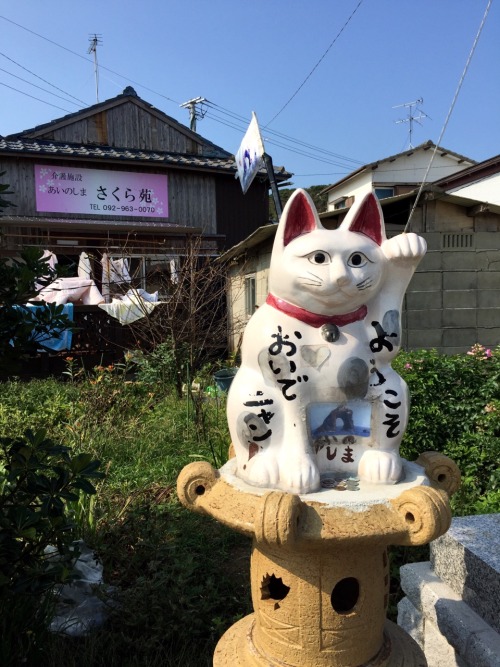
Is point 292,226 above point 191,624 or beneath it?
above

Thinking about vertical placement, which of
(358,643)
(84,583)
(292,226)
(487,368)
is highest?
(292,226)

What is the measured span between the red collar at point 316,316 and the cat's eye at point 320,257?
0.62 ft

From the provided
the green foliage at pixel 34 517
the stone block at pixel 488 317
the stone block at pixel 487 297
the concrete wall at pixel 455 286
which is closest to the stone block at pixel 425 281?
the concrete wall at pixel 455 286

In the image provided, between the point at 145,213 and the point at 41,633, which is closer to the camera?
the point at 41,633

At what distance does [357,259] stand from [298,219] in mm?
270

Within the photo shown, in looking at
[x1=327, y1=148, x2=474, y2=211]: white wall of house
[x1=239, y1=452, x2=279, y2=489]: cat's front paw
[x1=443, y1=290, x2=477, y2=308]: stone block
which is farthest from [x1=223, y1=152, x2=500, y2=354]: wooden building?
[x1=327, y1=148, x2=474, y2=211]: white wall of house

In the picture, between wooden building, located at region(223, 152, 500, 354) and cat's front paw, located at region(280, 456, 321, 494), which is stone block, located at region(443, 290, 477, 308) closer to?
wooden building, located at region(223, 152, 500, 354)

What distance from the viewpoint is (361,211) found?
76.4 inches

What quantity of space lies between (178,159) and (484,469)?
11237 mm

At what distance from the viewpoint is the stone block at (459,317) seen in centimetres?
751

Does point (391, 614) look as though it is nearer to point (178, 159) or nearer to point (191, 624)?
point (191, 624)

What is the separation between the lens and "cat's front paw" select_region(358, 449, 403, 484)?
1859 millimetres

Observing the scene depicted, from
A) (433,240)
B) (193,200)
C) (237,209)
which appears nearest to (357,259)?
(433,240)

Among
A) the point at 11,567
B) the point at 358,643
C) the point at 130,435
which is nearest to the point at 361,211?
the point at 358,643
